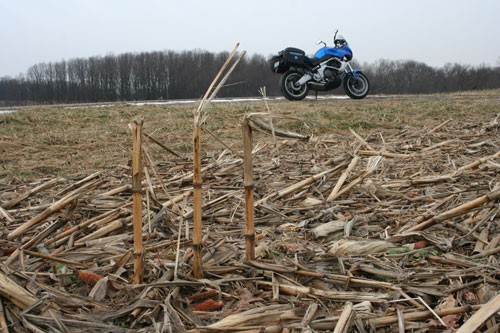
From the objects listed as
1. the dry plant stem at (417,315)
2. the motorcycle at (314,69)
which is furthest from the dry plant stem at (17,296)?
the motorcycle at (314,69)

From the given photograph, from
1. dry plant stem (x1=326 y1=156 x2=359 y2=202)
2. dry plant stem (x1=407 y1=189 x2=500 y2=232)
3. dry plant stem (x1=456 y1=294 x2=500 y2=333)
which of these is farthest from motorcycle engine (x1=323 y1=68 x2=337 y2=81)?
dry plant stem (x1=456 y1=294 x2=500 y2=333)

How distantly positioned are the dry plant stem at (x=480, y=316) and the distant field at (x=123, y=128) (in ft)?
12.4

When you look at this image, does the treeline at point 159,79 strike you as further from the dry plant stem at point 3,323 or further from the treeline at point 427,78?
the dry plant stem at point 3,323

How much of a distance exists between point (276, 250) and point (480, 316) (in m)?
1.16

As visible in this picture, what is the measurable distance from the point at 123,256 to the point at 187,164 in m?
2.74

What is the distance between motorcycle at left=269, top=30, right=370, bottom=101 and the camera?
11766mm

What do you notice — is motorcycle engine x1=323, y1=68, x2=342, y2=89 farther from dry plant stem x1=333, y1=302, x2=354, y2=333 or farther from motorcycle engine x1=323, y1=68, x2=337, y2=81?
dry plant stem x1=333, y1=302, x2=354, y2=333

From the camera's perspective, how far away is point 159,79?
48.8 metres

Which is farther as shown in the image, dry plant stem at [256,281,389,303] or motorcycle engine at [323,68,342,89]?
motorcycle engine at [323,68,342,89]

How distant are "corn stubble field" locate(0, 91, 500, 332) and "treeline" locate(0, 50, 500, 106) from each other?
38985 millimetres

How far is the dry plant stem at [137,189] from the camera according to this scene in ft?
5.98

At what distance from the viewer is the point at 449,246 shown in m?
2.34

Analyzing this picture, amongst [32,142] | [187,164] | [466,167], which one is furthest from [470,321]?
[32,142]

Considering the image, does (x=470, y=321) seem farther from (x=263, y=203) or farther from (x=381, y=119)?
(x=381, y=119)
